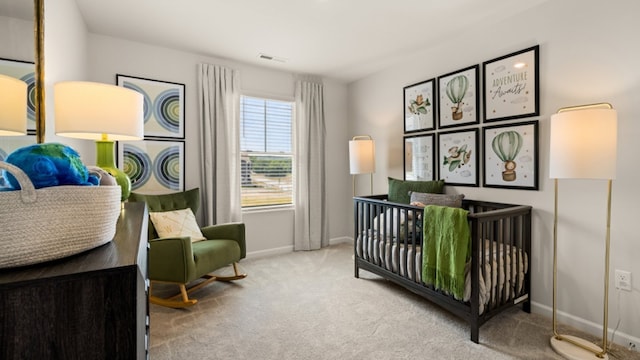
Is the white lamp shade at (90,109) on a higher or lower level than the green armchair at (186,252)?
higher

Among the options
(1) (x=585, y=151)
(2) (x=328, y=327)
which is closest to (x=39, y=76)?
(2) (x=328, y=327)

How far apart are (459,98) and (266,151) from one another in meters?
2.36

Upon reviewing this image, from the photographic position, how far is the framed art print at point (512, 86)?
7.84 ft

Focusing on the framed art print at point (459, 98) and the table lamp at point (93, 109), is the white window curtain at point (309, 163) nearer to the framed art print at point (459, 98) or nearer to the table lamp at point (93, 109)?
the framed art print at point (459, 98)

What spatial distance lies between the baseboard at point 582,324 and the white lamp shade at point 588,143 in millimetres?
1118

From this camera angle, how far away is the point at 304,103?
4.10 m

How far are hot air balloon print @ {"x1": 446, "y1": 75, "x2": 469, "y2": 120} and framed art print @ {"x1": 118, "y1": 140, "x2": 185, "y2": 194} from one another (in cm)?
293

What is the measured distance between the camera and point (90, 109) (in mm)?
1358

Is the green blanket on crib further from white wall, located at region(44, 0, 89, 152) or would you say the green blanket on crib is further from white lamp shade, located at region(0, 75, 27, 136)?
white wall, located at region(44, 0, 89, 152)

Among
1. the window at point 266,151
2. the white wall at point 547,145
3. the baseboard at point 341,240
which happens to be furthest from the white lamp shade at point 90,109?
the baseboard at point 341,240

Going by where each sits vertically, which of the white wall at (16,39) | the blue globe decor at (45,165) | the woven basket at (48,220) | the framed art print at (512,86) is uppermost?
the framed art print at (512,86)

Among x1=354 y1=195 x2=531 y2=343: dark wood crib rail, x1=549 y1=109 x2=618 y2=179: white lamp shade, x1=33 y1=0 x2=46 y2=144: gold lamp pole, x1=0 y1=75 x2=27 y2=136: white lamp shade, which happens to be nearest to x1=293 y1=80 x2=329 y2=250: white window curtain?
x1=354 y1=195 x2=531 y2=343: dark wood crib rail

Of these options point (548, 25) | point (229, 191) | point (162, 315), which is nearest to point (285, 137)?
point (229, 191)

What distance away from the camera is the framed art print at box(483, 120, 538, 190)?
7.91 feet
